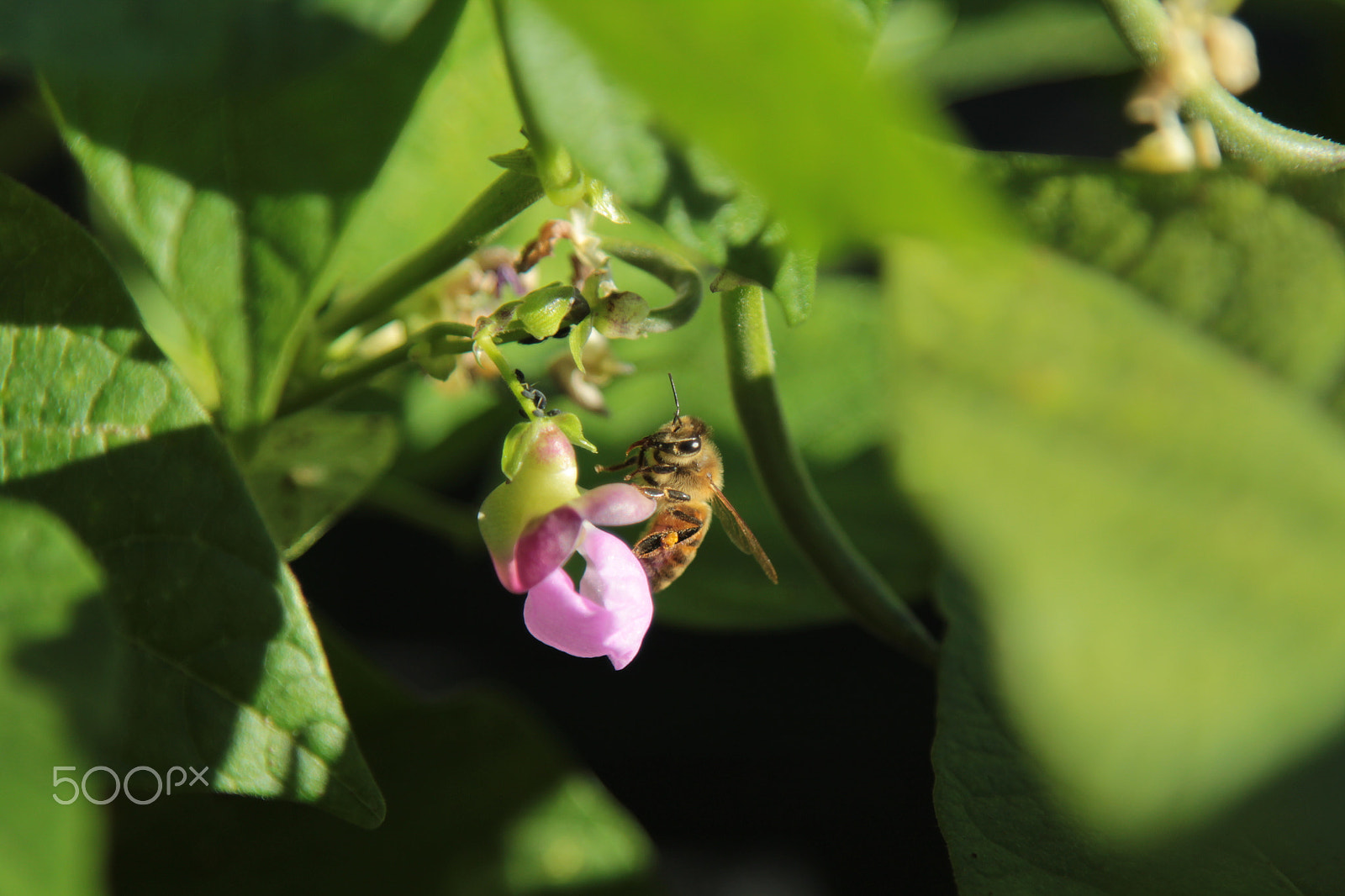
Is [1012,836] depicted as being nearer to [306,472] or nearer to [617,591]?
[617,591]

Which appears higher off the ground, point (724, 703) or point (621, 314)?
point (621, 314)

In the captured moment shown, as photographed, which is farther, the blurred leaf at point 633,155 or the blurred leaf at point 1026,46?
the blurred leaf at point 1026,46

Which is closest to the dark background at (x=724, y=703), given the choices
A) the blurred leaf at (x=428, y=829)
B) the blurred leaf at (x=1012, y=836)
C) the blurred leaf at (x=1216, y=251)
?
the blurred leaf at (x=428, y=829)

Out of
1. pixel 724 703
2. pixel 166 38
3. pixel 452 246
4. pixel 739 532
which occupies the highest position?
pixel 166 38

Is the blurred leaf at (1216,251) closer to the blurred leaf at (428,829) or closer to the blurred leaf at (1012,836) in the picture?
the blurred leaf at (1012,836)

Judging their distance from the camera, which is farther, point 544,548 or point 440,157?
point 440,157

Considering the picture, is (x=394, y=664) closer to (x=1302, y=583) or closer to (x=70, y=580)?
(x=70, y=580)

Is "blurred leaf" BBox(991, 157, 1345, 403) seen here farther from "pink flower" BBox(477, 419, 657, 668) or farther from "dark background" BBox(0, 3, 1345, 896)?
Result: "dark background" BBox(0, 3, 1345, 896)

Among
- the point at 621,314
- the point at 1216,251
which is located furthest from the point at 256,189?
the point at 1216,251
